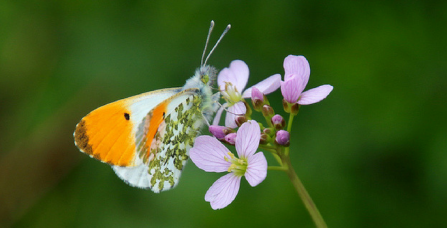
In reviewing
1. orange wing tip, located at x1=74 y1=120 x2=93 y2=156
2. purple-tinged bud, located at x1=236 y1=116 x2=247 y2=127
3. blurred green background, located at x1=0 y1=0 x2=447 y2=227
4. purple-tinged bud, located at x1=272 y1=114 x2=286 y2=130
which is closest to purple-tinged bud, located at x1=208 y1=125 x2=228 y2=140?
purple-tinged bud, located at x1=236 y1=116 x2=247 y2=127

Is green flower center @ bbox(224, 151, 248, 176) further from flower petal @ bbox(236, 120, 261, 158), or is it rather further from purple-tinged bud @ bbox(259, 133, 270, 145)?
purple-tinged bud @ bbox(259, 133, 270, 145)

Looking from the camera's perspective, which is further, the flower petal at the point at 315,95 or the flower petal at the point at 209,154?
the flower petal at the point at 209,154

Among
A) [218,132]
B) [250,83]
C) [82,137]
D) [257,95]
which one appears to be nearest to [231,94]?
[257,95]

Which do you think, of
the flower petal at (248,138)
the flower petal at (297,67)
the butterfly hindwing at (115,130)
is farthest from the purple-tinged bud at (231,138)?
the butterfly hindwing at (115,130)

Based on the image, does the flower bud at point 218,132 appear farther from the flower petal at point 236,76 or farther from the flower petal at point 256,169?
the flower petal at point 236,76

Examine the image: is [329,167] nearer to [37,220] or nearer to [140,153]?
[140,153]

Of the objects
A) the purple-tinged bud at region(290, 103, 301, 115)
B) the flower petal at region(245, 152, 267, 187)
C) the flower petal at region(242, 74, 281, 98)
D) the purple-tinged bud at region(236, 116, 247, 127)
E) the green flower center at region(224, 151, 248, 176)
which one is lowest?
the green flower center at region(224, 151, 248, 176)

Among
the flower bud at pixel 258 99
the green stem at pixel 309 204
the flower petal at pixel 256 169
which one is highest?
the flower bud at pixel 258 99
